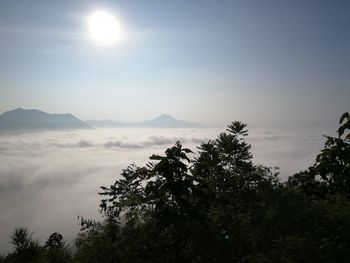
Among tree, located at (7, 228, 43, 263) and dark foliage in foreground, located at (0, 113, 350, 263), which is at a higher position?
dark foliage in foreground, located at (0, 113, 350, 263)

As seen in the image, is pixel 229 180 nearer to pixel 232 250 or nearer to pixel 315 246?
pixel 232 250

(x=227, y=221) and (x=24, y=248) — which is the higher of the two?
(x=227, y=221)

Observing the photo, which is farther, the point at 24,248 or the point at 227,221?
the point at 24,248

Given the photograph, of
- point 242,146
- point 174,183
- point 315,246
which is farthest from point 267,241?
point 242,146

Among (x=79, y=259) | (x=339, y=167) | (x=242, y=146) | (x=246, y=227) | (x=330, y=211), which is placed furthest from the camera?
(x=242, y=146)

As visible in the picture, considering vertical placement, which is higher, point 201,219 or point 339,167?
point 339,167

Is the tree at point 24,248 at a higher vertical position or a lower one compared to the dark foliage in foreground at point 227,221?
lower

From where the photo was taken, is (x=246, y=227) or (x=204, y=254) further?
(x=246, y=227)

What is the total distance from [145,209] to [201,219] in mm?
1862

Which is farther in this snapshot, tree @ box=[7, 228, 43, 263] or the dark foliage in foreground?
tree @ box=[7, 228, 43, 263]

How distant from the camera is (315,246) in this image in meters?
7.53

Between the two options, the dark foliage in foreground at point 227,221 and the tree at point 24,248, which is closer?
the dark foliage in foreground at point 227,221

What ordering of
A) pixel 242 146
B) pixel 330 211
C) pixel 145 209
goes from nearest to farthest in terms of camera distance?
pixel 330 211 < pixel 145 209 < pixel 242 146

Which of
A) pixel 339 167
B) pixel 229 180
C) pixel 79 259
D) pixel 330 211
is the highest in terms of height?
pixel 339 167
